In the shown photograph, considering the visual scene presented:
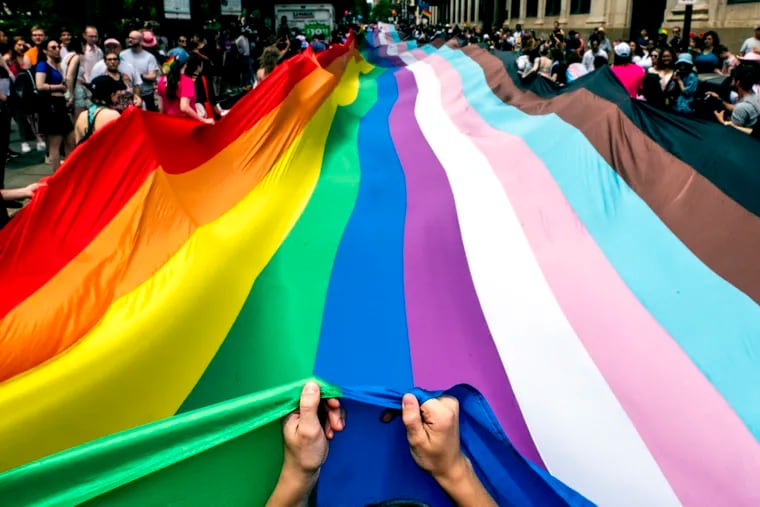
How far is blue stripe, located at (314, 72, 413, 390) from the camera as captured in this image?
9.52 ft

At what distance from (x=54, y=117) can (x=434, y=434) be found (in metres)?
7.79

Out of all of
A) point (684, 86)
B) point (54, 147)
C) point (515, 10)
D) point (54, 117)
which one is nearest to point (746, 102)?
point (684, 86)

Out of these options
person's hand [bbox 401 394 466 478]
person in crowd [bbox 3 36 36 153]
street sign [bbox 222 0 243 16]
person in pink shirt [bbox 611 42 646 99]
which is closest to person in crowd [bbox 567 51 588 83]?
person in pink shirt [bbox 611 42 646 99]

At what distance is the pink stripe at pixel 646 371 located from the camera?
2.42 m

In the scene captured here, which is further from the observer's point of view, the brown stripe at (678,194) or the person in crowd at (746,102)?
the person in crowd at (746,102)

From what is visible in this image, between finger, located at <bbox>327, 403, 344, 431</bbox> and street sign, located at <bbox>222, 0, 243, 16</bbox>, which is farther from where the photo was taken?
street sign, located at <bbox>222, 0, 243, 16</bbox>

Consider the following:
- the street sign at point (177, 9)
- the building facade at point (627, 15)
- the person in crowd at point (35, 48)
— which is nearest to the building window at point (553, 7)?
the building facade at point (627, 15)

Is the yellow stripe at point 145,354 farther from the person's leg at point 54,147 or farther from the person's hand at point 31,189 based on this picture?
the person's leg at point 54,147

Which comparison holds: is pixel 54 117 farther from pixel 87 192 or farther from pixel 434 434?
pixel 434 434

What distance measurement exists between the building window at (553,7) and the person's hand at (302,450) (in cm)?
3447

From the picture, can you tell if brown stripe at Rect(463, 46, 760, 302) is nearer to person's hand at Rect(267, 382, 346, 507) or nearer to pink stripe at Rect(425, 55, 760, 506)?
pink stripe at Rect(425, 55, 760, 506)

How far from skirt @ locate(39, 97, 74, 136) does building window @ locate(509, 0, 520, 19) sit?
36.6 m

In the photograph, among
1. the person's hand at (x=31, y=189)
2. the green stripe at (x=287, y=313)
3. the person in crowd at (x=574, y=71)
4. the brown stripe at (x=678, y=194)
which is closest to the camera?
the green stripe at (x=287, y=313)

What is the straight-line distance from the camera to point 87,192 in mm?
3246
